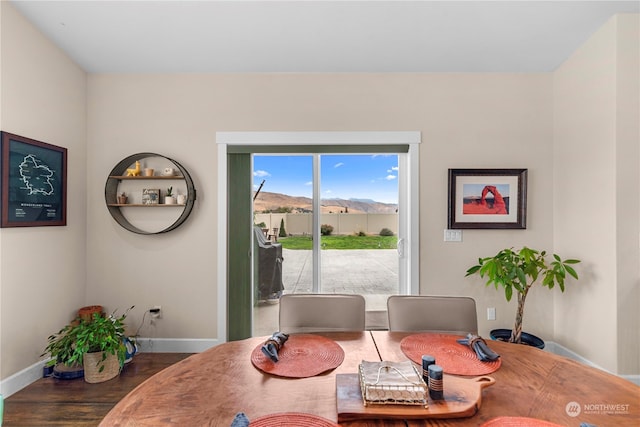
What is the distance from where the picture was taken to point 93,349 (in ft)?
7.96

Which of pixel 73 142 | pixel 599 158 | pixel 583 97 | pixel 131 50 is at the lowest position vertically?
pixel 599 158

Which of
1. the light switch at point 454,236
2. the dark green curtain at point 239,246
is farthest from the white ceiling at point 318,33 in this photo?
the light switch at point 454,236

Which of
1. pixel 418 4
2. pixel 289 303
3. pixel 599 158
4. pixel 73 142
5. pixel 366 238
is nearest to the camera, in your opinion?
pixel 289 303

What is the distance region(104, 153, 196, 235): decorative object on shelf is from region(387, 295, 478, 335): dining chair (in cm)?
210

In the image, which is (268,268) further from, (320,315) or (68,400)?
(68,400)

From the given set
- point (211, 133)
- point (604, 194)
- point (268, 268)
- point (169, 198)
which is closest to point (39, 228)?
point (169, 198)

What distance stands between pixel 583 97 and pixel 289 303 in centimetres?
290

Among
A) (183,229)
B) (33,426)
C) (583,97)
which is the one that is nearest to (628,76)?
(583,97)

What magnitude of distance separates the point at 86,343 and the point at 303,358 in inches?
80.4

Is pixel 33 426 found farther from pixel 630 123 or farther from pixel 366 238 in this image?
pixel 630 123

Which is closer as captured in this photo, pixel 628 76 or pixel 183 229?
pixel 628 76

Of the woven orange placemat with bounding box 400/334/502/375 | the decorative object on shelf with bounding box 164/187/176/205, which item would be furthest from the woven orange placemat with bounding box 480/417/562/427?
the decorative object on shelf with bounding box 164/187/176/205

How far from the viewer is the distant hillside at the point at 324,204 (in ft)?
10.4

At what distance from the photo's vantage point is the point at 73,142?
9.34ft
